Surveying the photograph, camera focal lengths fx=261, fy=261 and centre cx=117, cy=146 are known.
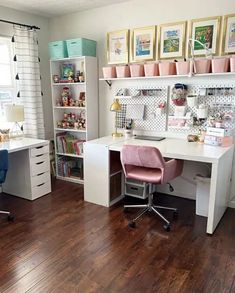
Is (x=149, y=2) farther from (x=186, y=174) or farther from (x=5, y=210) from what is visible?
(x=5, y=210)

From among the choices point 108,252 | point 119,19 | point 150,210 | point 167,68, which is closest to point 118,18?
point 119,19

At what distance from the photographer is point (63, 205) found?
10.1 feet

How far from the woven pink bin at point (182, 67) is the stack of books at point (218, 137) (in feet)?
A: 2.22

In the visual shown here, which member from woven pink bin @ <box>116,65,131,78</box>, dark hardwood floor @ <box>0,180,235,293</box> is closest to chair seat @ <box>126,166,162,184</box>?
dark hardwood floor @ <box>0,180,235,293</box>

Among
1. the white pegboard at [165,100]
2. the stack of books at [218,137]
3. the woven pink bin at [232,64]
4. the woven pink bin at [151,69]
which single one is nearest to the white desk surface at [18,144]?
the white pegboard at [165,100]

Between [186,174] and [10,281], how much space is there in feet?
7.29

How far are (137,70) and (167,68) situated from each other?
1.25ft

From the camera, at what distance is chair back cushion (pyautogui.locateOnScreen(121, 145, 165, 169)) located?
7.88 ft

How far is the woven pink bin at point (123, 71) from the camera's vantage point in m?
3.23

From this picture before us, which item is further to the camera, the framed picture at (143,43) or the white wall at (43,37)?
the white wall at (43,37)

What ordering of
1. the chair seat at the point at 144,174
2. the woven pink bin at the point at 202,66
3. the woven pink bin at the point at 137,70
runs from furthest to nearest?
the woven pink bin at the point at 137,70, the woven pink bin at the point at 202,66, the chair seat at the point at 144,174

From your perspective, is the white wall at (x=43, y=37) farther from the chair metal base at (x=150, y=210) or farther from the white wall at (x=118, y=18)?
the chair metal base at (x=150, y=210)

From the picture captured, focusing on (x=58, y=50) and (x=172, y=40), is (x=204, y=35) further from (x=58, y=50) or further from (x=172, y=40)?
(x=58, y=50)

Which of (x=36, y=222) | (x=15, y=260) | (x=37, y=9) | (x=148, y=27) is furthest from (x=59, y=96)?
(x=15, y=260)
